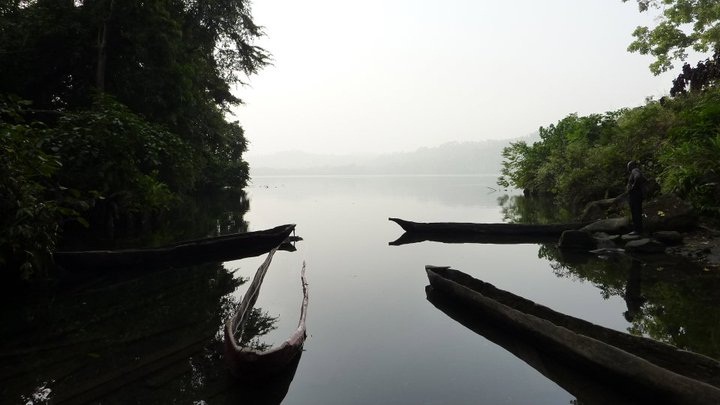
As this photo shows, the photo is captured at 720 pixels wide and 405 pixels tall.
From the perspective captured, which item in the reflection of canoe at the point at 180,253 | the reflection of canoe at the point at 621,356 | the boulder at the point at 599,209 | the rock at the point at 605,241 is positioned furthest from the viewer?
the boulder at the point at 599,209

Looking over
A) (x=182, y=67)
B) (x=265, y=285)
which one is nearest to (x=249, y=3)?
(x=182, y=67)

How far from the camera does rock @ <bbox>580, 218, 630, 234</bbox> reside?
1346 cm

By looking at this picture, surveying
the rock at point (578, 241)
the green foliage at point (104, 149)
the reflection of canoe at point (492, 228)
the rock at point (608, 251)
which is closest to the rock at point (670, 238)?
the rock at point (608, 251)

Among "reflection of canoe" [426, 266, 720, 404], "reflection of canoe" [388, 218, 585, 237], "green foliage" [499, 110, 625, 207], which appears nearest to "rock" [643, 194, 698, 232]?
"reflection of canoe" [388, 218, 585, 237]

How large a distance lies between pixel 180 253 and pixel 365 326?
22.1 ft

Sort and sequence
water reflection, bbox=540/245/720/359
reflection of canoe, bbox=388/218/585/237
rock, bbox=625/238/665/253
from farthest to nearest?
1. reflection of canoe, bbox=388/218/585/237
2. rock, bbox=625/238/665/253
3. water reflection, bbox=540/245/720/359

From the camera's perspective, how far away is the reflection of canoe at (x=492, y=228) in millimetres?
15547

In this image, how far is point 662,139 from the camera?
16797 millimetres

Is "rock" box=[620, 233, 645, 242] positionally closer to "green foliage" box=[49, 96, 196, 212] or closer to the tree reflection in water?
the tree reflection in water

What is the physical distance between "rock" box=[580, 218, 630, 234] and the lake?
2471mm

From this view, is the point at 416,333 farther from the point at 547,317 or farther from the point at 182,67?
the point at 182,67

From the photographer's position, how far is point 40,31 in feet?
46.7

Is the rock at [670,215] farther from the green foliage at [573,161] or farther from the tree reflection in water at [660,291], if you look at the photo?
the green foliage at [573,161]

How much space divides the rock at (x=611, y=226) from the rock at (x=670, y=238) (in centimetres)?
137
